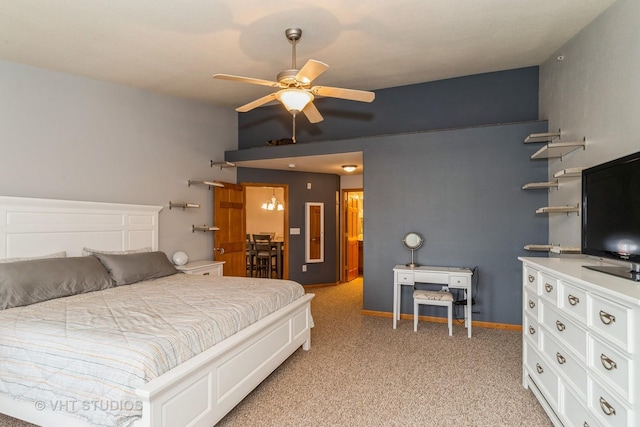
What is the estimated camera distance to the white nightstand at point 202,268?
4.50m

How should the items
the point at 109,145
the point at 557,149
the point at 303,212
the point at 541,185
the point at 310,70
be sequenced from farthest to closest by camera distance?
the point at 303,212
the point at 109,145
the point at 541,185
the point at 557,149
the point at 310,70

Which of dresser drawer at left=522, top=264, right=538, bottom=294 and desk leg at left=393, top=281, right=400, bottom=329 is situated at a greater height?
dresser drawer at left=522, top=264, right=538, bottom=294

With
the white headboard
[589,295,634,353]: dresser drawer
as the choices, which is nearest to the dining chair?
the white headboard

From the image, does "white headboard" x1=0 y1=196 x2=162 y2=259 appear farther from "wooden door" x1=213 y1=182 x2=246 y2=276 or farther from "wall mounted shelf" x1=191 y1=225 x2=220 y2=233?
"wooden door" x1=213 y1=182 x2=246 y2=276

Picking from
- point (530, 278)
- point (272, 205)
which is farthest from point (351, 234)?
point (530, 278)

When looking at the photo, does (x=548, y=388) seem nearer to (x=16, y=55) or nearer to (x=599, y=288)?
(x=599, y=288)

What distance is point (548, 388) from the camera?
2252 millimetres

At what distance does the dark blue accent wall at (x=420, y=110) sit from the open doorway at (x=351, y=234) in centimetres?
198

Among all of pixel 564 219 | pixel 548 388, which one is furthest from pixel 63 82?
pixel 564 219

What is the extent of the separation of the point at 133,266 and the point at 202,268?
44.2 inches

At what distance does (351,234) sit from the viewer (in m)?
7.62

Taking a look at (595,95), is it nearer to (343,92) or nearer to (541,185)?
(541,185)

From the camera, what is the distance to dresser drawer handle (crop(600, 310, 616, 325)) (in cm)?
154

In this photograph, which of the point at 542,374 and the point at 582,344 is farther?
the point at 542,374
